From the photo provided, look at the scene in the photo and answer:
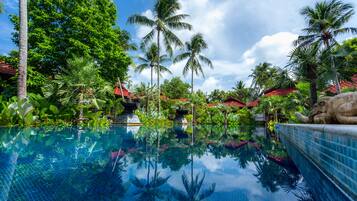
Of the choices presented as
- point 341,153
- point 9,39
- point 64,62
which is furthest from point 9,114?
point 341,153

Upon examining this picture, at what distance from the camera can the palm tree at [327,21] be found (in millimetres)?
12594

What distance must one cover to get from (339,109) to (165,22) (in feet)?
57.5

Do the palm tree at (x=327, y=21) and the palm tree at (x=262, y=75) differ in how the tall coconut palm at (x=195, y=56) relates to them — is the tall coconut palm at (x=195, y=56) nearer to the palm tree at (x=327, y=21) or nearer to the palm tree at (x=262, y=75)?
the palm tree at (x=327, y=21)

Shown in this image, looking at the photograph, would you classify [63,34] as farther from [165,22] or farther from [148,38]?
[165,22]

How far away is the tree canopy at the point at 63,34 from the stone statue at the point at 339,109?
1328 cm

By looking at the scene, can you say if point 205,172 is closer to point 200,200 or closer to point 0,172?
point 200,200

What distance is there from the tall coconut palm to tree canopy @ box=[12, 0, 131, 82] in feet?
36.0

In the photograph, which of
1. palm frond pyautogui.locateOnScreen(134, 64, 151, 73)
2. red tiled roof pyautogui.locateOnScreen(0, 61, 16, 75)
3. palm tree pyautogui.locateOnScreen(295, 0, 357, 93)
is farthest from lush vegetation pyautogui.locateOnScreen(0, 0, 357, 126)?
palm frond pyautogui.locateOnScreen(134, 64, 151, 73)

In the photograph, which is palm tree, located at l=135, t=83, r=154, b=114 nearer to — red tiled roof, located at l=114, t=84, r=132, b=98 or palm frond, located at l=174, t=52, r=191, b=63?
red tiled roof, located at l=114, t=84, r=132, b=98

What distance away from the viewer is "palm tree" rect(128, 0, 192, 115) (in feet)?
59.7

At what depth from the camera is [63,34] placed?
1281 cm

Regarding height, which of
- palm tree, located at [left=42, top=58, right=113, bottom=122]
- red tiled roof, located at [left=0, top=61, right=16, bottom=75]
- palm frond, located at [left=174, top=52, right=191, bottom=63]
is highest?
palm frond, located at [left=174, top=52, right=191, bottom=63]

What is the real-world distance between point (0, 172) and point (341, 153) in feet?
15.2

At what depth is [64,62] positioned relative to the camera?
13047 millimetres
